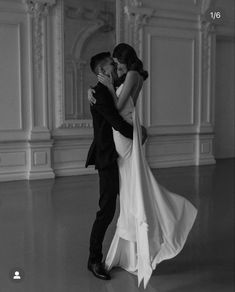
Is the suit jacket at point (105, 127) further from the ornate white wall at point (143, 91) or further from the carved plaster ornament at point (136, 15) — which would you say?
the carved plaster ornament at point (136, 15)

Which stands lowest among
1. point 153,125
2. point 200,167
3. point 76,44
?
point 200,167

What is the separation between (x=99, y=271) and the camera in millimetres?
2863

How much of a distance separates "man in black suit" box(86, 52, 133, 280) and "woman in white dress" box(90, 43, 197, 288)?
45mm

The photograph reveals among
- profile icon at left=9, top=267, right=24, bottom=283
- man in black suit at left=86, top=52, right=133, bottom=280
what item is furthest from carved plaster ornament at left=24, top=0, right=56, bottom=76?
profile icon at left=9, top=267, right=24, bottom=283

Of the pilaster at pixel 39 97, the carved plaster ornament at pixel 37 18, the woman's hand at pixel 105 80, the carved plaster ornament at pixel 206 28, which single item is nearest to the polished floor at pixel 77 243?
the pilaster at pixel 39 97

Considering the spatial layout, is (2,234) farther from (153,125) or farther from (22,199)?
(153,125)

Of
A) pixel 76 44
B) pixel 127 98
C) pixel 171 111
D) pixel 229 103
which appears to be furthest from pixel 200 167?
pixel 127 98

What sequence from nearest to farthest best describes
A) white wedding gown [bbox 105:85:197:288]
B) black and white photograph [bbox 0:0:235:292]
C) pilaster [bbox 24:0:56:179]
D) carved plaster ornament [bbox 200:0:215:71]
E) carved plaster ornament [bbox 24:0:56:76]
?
white wedding gown [bbox 105:85:197:288]
black and white photograph [bbox 0:0:235:292]
carved plaster ornament [bbox 24:0:56:76]
pilaster [bbox 24:0:56:179]
carved plaster ornament [bbox 200:0:215:71]

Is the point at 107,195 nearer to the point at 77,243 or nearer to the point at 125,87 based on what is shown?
the point at 125,87

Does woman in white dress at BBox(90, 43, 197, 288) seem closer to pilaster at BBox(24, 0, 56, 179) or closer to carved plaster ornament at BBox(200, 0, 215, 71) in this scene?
pilaster at BBox(24, 0, 56, 179)

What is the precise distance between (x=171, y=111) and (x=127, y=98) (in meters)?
5.71

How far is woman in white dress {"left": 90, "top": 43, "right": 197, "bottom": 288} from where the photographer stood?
2.62 metres

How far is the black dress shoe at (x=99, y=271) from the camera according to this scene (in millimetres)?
2824

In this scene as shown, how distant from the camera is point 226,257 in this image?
10.5 feet
